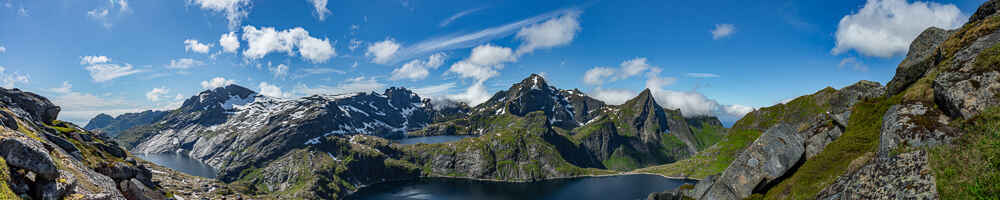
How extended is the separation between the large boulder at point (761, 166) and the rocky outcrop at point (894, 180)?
13.3m

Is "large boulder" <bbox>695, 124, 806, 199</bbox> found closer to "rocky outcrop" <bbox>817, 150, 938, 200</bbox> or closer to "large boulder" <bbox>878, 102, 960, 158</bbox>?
"large boulder" <bbox>878, 102, 960, 158</bbox>

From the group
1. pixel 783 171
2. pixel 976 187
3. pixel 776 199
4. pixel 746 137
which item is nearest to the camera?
pixel 976 187

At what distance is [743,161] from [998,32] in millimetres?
19496

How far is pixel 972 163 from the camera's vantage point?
12523 mm

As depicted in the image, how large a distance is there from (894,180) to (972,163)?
262cm

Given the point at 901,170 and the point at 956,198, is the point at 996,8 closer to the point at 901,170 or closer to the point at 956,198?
the point at 901,170

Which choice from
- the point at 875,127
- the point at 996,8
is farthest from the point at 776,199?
the point at 996,8

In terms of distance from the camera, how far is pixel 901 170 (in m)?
15.0

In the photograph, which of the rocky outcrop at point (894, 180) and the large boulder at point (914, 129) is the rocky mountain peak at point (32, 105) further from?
the large boulder at point (914, 129)

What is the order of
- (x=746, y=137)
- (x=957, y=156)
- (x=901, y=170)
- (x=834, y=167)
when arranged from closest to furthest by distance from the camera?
(x=957, y=156) → (x=901, y=170) → (x=834, y=167) → (x=746, y=137)

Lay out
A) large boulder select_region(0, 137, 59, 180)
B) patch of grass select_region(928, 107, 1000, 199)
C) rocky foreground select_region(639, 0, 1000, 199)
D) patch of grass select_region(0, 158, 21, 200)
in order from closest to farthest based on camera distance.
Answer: patch of grass select_region(928, 107, 1000, 199) → patch of grass select_region(0, 158, 21, 200) → rocky foreground select_region(639, 0, 1000, 199) → large boulder select_region(0, 137, 59, 180)

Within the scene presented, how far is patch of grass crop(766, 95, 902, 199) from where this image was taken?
23.6 metres

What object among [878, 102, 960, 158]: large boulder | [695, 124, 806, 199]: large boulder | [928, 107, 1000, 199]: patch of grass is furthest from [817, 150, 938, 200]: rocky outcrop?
[695, 124, 806, 199]: large boulder

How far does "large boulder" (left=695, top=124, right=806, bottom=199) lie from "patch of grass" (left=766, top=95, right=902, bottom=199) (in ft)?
4.31
